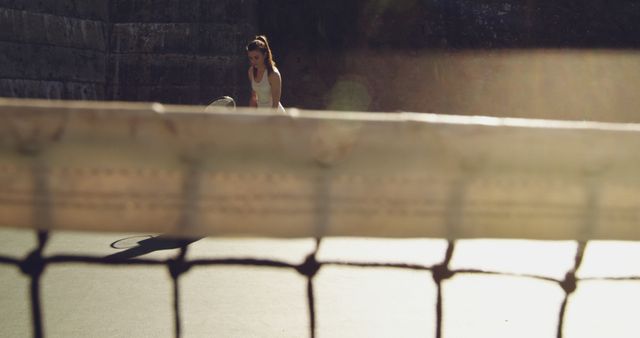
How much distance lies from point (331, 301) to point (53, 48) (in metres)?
9.10

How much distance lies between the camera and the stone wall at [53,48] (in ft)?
32.3

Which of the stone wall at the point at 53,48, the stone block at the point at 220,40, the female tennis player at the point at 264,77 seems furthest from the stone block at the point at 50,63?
the female tennis player at the point at 264,77

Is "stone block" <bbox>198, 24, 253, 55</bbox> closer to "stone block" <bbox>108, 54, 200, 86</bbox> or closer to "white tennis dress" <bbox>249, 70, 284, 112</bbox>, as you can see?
"stone block" <bbox>108, 54, 200, 86</bbox>

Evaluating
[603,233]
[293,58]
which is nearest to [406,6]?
[293,58]

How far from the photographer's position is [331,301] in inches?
114

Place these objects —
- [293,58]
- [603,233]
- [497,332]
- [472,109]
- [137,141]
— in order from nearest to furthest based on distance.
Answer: [137,141] → [603,233] → [497,332] → [293,58] → [472,109]

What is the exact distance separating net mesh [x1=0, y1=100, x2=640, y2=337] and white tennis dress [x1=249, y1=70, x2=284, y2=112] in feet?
13.4

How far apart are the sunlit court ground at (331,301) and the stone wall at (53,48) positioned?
23.5ft

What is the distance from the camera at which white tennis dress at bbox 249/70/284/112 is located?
4969mm

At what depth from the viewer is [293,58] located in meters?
12.6

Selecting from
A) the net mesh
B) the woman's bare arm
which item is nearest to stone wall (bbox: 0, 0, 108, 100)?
the woman's bare arm

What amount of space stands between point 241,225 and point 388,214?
0.72ft

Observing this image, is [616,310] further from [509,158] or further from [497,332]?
[509,158]

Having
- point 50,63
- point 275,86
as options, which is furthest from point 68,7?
point 275,86
